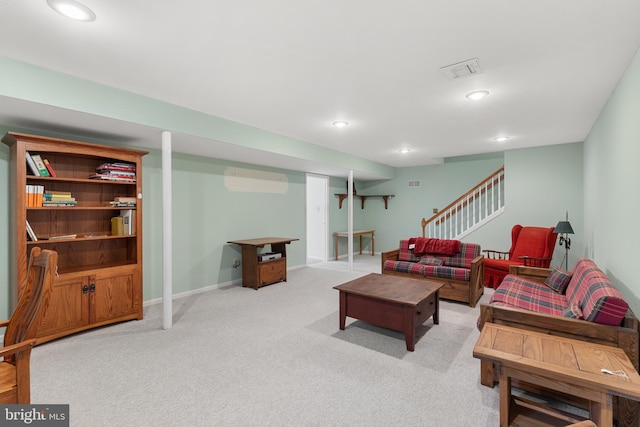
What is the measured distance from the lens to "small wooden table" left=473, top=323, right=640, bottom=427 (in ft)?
4.50

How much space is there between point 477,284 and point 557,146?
10.4ft

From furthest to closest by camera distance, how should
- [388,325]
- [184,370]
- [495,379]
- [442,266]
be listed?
[442,266]
[388,325]
[184,370]
[495,379]

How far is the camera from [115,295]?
3.30 meters

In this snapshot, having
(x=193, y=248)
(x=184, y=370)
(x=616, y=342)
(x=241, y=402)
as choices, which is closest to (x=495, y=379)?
(x=616, y=342)

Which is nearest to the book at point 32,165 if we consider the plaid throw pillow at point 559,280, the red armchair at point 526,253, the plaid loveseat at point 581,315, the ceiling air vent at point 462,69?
the ceiling air vent at point 462,69

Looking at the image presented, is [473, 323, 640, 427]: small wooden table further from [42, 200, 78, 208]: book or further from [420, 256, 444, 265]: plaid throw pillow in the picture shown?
[42, 200, 78, 208]: book

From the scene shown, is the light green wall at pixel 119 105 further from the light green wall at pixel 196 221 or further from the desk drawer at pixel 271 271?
the desk drawer at pixel 271 271

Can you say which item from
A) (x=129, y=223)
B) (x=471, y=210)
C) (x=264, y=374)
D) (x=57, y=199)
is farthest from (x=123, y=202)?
(x=471, y=210)

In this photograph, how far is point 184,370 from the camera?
2.40 meters

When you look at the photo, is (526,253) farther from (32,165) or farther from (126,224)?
(32,165)

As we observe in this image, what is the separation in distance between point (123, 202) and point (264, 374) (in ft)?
8.32

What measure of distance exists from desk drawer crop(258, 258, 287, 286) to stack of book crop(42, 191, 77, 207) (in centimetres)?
254

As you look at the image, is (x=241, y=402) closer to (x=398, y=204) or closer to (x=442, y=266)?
(x=442, y=266)

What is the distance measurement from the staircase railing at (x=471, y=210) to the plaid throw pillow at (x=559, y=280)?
2.75 m
